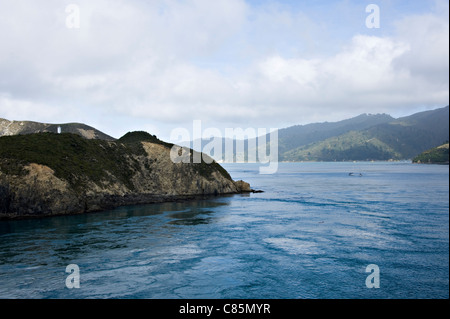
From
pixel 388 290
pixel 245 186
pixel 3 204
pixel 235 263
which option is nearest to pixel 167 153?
pixel 245 186

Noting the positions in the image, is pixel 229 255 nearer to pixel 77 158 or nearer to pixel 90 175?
pixel 90 175

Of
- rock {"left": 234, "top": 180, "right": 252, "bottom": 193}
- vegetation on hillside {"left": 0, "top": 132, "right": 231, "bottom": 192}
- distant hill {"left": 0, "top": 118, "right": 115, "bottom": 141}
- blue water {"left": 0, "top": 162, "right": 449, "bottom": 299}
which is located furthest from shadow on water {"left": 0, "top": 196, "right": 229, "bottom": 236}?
distant hill {"left": 0, "top": 118, "right": 115, "bottom": 141}

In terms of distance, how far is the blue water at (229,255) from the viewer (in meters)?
23.9

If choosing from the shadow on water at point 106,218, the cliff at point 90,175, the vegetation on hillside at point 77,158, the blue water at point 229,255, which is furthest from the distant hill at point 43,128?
the blue water at point 229,255

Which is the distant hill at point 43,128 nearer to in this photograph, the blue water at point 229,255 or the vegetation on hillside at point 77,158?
the vegetation on hillside at point 77,158

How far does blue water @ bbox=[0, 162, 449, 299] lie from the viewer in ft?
78.3

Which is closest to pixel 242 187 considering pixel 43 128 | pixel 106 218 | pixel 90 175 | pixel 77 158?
pixel 90 175

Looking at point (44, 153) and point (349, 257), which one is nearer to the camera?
point (349, 257)

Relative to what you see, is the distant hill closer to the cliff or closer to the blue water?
the cliff

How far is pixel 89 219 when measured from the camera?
53375 millimetres

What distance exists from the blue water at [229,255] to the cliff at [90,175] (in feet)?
16.7
